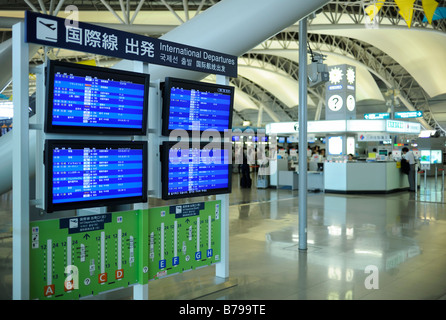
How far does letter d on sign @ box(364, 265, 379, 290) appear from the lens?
471 centimetres

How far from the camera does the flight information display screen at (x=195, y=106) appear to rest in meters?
4.18

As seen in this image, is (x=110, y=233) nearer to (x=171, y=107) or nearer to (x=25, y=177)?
(x=25, y=177)

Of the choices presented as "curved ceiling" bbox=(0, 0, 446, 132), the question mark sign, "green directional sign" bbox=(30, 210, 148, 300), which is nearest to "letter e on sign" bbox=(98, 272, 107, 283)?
"green directional sign" bbox=(30, 210, 148, 300)

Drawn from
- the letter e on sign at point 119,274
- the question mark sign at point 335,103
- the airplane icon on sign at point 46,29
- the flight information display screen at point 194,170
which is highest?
the question mark sign at point 335,103

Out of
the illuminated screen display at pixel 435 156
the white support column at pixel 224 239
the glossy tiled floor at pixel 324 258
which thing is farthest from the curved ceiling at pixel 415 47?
the white support column at pixel 224 239

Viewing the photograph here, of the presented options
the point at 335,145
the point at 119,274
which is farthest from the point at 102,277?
the point at 335,145

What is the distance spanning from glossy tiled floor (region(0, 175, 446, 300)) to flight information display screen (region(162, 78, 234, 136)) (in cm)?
177

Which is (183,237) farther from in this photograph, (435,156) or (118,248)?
(435,156)

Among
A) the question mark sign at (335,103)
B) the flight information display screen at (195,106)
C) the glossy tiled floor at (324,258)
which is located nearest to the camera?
the flight information display screen at (195,106)

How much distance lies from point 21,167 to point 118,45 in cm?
137

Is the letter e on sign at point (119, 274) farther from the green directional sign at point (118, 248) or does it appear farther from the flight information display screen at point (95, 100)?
the flight information display screen at point (95, 100)

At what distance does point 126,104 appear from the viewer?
3838 mm

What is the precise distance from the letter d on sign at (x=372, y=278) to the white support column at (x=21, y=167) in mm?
3478
